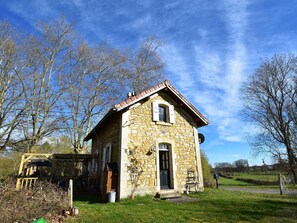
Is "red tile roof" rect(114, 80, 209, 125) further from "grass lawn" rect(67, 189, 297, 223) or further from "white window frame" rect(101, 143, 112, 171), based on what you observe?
"grass lawn" rect(67, 189, 297, 223)

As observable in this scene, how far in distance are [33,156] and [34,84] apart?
6375mm

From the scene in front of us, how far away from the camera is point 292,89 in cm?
1839

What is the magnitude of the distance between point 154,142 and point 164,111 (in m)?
2.15

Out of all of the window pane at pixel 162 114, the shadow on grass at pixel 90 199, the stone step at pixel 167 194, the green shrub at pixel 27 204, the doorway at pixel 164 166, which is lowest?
the shadow on grass at pixel 90 199

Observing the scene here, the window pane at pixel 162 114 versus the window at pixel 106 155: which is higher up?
the window pane at pixel 162 114

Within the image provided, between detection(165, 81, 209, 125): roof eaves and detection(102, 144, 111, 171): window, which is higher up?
detection(165, 81, 209, 125): roof eaves

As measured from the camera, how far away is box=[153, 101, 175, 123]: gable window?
10.7 metres

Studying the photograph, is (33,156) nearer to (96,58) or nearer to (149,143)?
(149,143)

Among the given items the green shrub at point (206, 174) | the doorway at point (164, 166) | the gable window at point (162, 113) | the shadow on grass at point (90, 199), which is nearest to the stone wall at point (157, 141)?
the doorway at point (164, 166)

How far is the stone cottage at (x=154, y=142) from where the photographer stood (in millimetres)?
8977

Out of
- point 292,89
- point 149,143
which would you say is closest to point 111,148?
point 149,143

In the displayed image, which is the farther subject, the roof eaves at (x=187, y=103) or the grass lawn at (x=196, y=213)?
the roof eaves at (x=187, y=103)

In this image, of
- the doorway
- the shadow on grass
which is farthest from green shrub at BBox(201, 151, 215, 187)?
the shadow on grass

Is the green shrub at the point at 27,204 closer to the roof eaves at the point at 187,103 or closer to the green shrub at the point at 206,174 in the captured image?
the roof eaves at the point at 187,103
